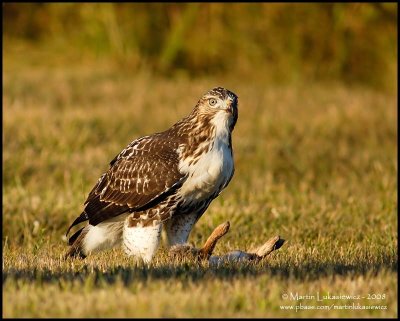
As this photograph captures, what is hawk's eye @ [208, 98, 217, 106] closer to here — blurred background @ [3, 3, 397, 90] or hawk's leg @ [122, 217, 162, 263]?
hawk's leg @ [122, 217, 162, 263]

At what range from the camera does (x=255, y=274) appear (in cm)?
610

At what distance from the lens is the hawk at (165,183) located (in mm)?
7199

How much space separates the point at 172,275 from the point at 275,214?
3.96m

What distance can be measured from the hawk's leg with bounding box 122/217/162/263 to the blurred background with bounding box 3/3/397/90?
1335cm

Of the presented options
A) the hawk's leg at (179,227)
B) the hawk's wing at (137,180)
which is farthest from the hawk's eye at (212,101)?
the hawk's leg at (179,227)

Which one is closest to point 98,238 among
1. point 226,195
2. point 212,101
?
point 212,101

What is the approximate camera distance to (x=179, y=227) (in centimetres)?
760

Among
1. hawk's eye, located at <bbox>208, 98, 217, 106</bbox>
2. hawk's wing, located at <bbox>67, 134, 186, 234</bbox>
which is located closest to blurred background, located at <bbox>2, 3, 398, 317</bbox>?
hawk's wing, located at <bbox>67, 134, 186, 234</bbox>

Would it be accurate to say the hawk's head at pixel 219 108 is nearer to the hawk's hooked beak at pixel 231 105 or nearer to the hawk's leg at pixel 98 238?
the hawk's hooked beak at pixel 231 105

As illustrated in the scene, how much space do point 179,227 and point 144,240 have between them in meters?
0.38

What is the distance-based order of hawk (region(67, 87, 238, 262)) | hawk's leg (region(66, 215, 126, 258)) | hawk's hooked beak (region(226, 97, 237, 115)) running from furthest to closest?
hawk's leg (region(66, 215, 126, 258)) < hawk's hooked beak (region(226, 97, 237, 115)) < hawk (region(67, 87, 238, 262))

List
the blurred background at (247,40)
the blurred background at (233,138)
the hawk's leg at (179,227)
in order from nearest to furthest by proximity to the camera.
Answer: the blurred background at (233,138) → the hawk's leg at (179,227) → the blurred background at (247,40)

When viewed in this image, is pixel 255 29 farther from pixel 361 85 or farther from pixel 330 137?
pixel 330 137

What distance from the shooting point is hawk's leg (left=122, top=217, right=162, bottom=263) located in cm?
729
